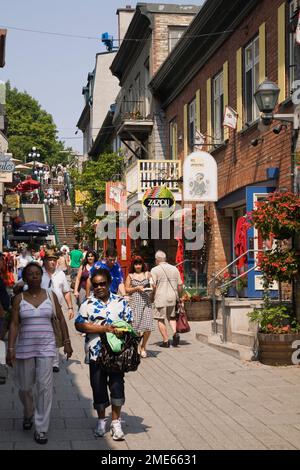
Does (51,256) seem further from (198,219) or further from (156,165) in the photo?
(156,165)

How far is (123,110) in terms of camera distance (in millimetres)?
36375

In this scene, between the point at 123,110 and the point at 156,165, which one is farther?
the point at 123,110

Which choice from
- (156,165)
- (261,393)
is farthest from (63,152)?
(261,393)

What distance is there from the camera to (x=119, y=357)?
7137 mm

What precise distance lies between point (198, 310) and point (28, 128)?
195ft

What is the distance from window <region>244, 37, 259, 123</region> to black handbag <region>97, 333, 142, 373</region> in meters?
10.4

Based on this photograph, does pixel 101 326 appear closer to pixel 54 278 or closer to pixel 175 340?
pixel 54 278

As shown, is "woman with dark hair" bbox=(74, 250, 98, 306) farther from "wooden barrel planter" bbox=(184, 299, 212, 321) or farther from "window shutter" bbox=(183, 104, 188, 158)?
"window shutter" bbox=(183, 104, 188, 158)

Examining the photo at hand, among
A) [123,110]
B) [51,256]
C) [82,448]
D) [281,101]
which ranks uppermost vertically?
[123,110]

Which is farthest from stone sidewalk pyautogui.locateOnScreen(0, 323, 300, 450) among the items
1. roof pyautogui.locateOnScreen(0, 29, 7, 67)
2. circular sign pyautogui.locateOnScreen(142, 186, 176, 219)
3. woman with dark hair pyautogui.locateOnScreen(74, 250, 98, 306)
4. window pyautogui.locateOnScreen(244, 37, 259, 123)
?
roof pyautogui.locateOnScreen(0, 29, 7, 67)

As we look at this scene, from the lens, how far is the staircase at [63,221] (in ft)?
195

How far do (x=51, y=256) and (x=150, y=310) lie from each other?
1.94 meters

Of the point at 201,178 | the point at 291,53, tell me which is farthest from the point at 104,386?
the point at 201,178

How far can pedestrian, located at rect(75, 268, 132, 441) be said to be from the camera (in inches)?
286
